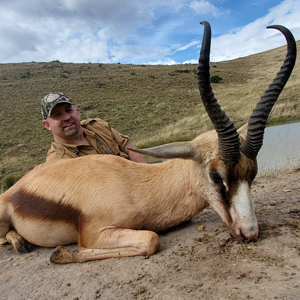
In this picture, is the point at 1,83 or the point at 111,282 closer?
the point at 111,282

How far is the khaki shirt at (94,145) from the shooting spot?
230 inches

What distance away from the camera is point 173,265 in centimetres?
321

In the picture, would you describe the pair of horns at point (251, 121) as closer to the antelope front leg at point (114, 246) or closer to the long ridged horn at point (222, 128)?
the long ridged horn at point (222, 128)

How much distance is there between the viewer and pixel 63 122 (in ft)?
19.6

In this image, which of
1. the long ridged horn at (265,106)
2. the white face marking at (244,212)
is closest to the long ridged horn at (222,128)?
the long ridged horn at (265,106)

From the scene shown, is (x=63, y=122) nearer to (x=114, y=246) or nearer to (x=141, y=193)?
(x=141, y=193)

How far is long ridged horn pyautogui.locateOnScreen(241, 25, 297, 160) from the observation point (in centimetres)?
349

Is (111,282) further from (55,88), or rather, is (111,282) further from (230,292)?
(55,88)

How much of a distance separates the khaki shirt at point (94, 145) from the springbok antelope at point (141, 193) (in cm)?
116

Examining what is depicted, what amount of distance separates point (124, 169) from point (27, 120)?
30034mm

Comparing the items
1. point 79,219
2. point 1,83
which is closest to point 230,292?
point 79,219

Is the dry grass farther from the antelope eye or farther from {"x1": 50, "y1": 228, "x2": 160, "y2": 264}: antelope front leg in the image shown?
the antelope eye

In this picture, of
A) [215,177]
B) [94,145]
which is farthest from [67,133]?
[215,177]

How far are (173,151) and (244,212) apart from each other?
1173 millimetres
